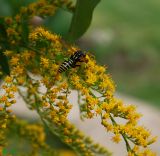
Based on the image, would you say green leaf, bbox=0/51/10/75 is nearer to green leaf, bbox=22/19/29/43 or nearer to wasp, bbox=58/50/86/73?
green leaf, bbox=22/19/29/43

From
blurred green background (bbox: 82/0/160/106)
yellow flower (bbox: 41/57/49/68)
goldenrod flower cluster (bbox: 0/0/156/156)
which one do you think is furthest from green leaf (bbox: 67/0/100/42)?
blurred green background (bbox: 82/0/160/106)

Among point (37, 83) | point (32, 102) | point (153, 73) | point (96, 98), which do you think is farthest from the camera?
point (153, 73)

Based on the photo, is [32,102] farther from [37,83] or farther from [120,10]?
[120,10]

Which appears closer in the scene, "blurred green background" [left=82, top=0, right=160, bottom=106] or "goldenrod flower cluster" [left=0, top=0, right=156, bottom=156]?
"goldenrod flower cluster" [left=0, top=0, right=156, bottom=156]

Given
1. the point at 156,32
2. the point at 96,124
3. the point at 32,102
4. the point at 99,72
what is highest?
the point at 156,32

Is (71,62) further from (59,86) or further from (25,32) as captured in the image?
(25,32)

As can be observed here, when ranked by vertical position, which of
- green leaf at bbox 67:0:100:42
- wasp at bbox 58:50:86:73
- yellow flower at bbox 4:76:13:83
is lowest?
yellow flower at bbox 4:76:13:83

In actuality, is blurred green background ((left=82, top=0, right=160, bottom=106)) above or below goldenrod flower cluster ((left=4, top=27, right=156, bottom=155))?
above

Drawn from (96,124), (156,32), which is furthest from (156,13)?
(96,124)
